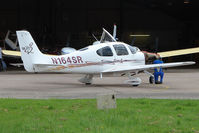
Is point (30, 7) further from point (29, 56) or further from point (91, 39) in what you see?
point (29, 56)

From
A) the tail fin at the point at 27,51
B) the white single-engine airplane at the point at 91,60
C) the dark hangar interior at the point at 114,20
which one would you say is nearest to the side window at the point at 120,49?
the white single-engine airplane at the point at 91,60

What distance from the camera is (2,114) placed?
992cm

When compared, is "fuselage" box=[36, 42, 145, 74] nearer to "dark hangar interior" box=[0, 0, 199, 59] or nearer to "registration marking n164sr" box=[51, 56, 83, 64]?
"registration marking n164sr" box=[51, 56, 83, 64]

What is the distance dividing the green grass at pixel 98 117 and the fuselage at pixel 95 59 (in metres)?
4.87

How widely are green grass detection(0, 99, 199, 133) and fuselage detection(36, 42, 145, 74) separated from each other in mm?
4873

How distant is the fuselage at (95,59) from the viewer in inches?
663

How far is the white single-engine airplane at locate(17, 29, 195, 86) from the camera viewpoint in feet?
54.0

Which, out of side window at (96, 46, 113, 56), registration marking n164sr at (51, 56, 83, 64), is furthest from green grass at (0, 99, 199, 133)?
side window at (96, 46, 113, 56)

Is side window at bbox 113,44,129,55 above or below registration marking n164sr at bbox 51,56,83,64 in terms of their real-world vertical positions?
above

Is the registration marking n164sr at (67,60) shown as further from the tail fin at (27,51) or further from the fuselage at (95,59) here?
the tail fin at (27,51)

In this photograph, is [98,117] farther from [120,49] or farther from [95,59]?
[120,49]

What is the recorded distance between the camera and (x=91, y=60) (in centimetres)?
1745

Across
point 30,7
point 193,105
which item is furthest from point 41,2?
point 193,105

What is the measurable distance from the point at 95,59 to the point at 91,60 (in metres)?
0.19
